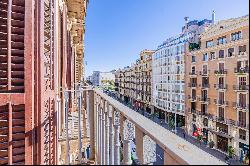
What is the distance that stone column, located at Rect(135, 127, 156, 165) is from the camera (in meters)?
1.54

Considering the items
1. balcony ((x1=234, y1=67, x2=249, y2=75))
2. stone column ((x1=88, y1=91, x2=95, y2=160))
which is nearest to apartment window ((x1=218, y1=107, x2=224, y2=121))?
balcony ((x1=234, y1=67, x2=249, y2=75))

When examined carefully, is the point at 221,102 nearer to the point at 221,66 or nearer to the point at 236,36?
the point at 221,66

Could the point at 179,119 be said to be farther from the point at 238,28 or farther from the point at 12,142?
the point at 12,142

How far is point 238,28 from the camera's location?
2777cm

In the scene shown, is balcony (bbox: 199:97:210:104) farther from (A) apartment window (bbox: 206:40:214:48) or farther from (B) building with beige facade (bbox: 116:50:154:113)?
(B) building with beige facade (bbox: 116:50:154:113)

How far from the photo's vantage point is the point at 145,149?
1.58m

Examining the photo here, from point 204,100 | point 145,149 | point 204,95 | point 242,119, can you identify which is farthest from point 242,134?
point 145,149

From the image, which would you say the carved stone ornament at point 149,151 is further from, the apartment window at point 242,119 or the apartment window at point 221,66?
the apartment window at point 221,66

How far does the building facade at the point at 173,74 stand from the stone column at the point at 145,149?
37.0 m

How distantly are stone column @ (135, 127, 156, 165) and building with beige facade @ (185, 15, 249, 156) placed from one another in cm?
2552

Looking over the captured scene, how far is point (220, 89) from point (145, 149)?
A: 31971 millimetres

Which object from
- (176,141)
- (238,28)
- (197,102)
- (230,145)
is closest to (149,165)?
(176,141)

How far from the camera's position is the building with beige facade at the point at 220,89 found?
28312 millimetres

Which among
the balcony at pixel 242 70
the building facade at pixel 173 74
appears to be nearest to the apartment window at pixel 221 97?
the balcony at pixel 242 70
